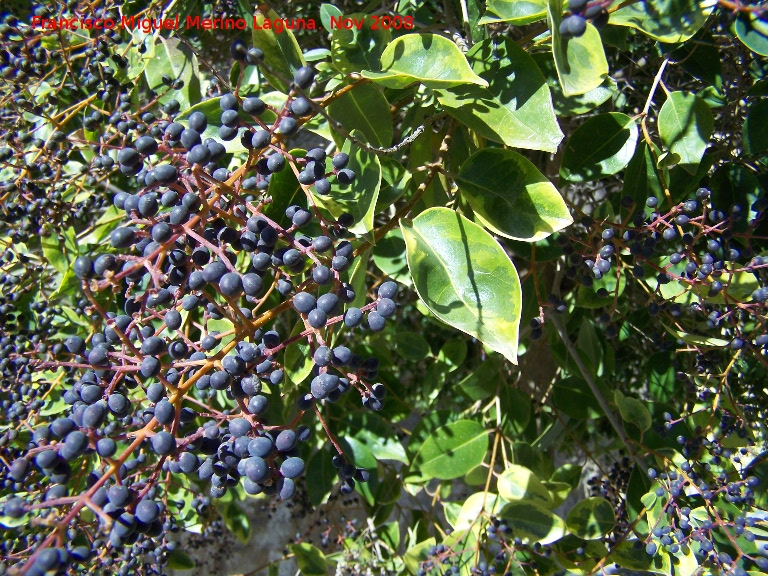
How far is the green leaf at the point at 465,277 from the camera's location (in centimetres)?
75

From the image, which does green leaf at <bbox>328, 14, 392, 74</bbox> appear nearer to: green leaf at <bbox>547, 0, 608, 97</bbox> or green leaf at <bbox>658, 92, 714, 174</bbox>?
green leaf at <bbox>547, 0, 608, 97</bbox>

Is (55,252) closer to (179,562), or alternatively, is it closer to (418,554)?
(179,562)

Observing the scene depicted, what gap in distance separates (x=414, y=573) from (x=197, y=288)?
970mm

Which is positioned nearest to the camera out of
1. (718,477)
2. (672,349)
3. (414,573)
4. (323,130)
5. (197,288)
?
(197,288)

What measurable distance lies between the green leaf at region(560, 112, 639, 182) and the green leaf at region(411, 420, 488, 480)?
632mm

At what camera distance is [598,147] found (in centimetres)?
102

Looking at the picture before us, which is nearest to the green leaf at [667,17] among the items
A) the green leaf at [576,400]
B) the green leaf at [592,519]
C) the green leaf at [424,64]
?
the green leaf at [424,64]

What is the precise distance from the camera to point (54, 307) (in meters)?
1.38

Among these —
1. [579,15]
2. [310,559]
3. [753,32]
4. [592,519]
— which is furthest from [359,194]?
[310,559]

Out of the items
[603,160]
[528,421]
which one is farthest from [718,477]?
[603,160]

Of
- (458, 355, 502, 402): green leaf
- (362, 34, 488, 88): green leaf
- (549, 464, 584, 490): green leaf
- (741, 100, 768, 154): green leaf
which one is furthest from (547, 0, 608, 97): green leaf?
(549, 464, 584, 490): green leaf

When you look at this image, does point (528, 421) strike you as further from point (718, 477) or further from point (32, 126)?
point (32, 126)

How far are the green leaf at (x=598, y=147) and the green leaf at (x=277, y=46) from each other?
0.49 metres

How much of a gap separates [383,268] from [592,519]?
0.68 metres
